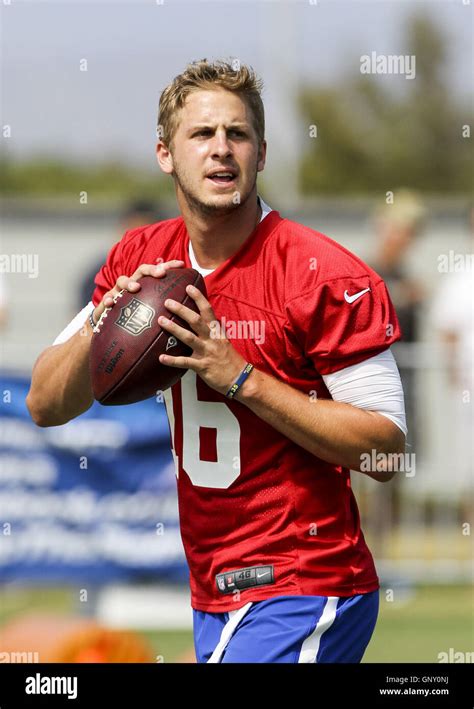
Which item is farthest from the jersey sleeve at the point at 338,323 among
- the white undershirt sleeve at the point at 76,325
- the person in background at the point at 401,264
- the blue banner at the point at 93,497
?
the person in background at the point at 401,264

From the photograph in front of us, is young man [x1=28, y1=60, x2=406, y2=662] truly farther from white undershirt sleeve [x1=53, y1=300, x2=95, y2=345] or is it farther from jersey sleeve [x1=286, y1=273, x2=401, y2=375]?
white undershirt sleeve [x1=53, y1=300, x2=95, y2=345]

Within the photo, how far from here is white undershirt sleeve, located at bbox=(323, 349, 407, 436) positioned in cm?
380

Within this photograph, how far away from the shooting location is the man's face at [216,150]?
390 cm

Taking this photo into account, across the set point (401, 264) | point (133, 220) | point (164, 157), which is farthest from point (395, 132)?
point (164, 157)

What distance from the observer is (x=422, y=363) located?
9.29 metres

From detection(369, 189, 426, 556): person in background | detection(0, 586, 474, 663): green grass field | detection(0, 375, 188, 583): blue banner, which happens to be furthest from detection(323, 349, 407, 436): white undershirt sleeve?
detection(369, 189, 426, 556): person in background

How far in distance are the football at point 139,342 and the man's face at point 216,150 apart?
0.86 feet

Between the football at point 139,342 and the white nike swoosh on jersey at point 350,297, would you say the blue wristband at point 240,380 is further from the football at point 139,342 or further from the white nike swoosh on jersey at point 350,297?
the white nike swoosh on jersey at point 350,297

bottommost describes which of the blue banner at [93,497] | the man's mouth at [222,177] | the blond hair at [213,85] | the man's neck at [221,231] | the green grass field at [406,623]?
the green grass field at [406,623]

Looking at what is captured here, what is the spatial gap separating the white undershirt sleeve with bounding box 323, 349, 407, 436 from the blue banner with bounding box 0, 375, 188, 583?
4377 mm

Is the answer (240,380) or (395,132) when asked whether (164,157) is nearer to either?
(240,380)

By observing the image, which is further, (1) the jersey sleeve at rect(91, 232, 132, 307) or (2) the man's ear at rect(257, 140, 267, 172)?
(1) the jersey sleeve at rect(91, 232, 132, 307)

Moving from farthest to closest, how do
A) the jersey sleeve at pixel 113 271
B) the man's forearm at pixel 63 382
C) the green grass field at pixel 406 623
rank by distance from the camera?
the green grass field at pixel 406 623 < the jersey sleeve at pixel 113 271 < the man's forearm at pixel 63 382
